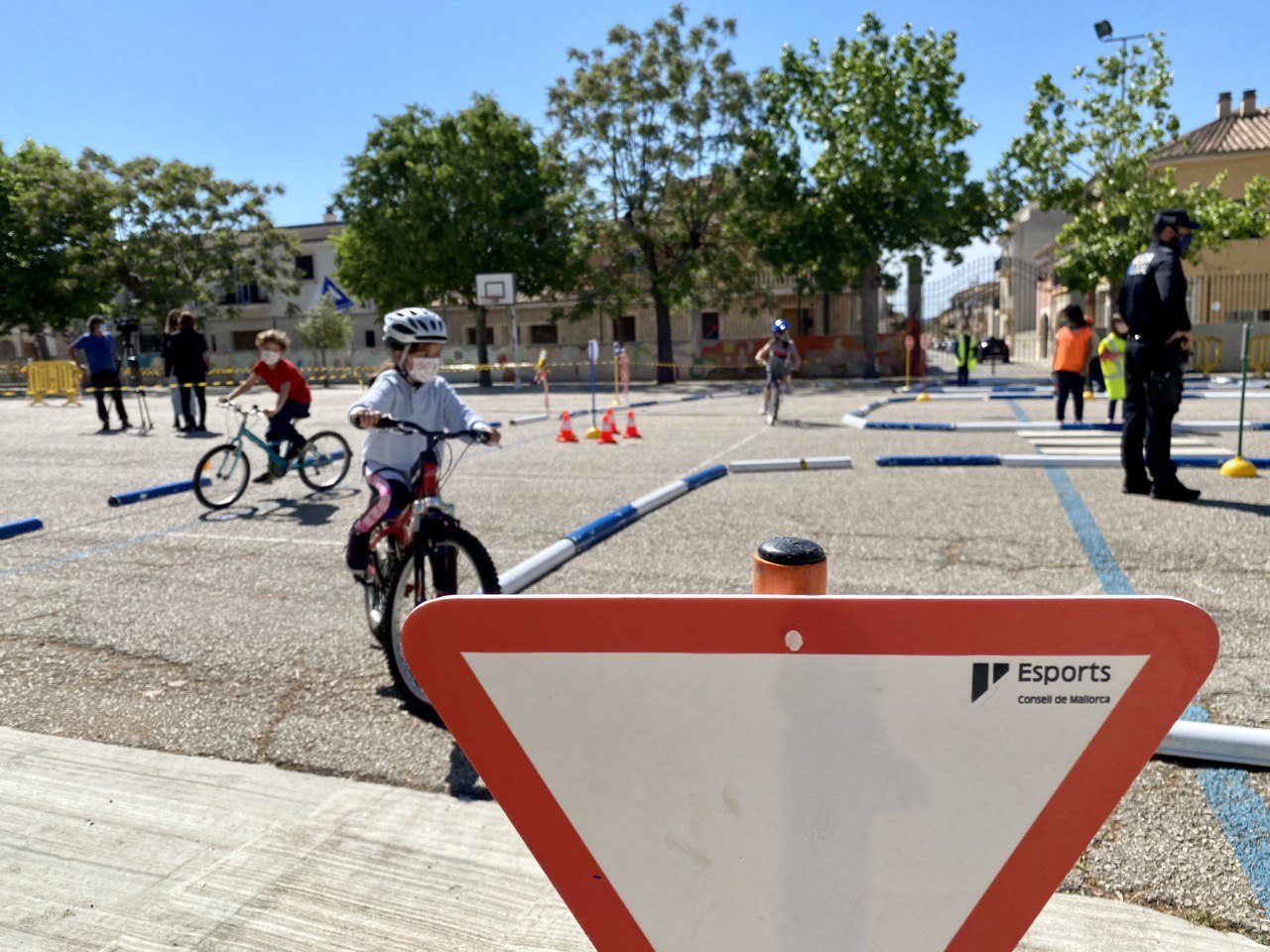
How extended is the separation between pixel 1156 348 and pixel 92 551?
844 centimetres

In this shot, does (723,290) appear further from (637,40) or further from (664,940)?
(664,940)

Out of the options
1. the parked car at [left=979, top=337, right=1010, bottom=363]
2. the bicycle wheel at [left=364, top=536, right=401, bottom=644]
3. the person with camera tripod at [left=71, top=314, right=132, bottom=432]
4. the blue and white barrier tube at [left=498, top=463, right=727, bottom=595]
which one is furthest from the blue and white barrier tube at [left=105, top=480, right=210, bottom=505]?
the parked car at [left=979, top=337, right=1010, bottom=363]

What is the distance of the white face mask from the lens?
15.1 ft

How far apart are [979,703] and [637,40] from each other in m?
36.2

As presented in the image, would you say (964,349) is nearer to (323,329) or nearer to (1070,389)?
(1070,389)

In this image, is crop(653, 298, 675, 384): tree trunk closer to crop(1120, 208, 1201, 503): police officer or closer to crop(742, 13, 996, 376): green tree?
crop(742, 13, 996, 376): green tree

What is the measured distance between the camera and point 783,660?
1.30m

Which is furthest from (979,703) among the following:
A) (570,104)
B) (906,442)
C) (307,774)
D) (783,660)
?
(570,104)

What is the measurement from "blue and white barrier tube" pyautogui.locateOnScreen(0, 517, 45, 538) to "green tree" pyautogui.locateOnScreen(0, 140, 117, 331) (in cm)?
4409

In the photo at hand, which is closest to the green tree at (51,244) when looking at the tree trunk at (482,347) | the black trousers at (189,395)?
the tree trunk at (482,347)

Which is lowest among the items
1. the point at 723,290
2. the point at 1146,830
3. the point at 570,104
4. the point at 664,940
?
the point at 1146,830

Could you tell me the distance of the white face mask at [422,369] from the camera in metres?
4.61

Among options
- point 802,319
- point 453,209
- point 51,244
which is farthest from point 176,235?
point 802,319

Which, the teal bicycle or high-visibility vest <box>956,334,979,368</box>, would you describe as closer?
the teal bicycle
